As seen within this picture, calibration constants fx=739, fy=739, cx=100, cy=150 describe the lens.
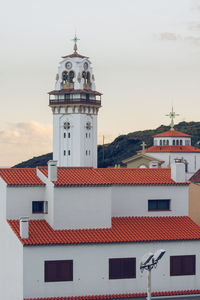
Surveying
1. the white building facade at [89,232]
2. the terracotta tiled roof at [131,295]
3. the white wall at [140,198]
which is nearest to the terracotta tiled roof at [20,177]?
the white building facade at [89,232]

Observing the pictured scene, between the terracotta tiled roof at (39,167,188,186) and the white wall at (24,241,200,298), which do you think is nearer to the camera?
the white wall at (24,241,200,298)

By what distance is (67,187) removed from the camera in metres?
49.4

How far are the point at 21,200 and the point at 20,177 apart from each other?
80.6 inches

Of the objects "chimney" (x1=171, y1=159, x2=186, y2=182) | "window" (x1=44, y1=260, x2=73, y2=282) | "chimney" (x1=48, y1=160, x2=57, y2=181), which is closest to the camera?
"window" (x1=44, y1=260, x2=73, y2=282)

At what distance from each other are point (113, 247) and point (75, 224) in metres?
3.16

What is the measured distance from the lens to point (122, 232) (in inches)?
1962

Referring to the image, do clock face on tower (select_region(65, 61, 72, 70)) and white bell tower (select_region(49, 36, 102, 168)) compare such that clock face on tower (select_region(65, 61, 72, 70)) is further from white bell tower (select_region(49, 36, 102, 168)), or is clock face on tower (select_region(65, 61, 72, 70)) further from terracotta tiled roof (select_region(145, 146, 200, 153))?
terracotta tiled roof (select_region(145, 146, 200, 153))

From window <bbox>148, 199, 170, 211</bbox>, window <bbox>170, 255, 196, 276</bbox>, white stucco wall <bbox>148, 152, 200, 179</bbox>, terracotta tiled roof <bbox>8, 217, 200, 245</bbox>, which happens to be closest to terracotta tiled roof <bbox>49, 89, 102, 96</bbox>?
white stucco wall <bbox>148, 152, 200, 179</bbox>

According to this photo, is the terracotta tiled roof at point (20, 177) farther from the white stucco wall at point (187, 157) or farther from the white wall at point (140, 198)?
the white stucco wall at point (187, 157)

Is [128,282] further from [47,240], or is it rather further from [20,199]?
[20,199]

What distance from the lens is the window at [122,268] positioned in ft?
159

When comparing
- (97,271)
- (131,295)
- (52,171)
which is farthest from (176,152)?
(97,271)

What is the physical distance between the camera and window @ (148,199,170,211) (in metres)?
54.0

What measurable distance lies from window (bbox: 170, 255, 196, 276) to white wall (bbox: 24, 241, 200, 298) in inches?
9.6
